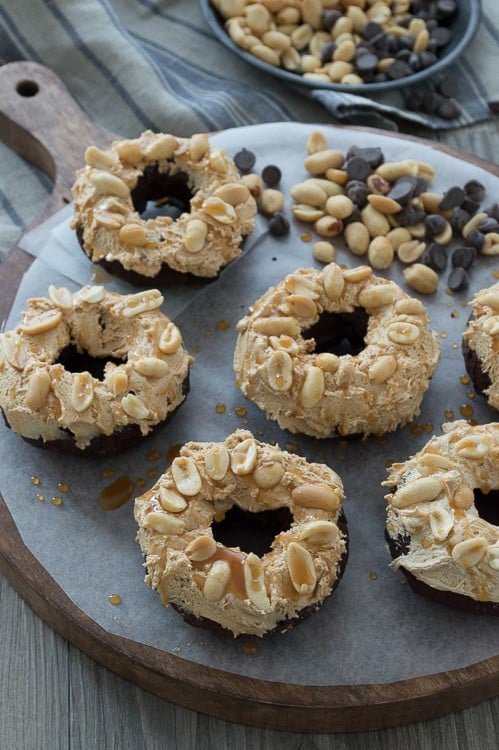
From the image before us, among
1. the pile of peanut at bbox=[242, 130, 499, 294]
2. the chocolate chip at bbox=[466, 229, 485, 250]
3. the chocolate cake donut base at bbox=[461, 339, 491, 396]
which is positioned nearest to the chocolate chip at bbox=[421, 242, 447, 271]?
the pile of peanut at bbox=[242, 130, 499, 294]

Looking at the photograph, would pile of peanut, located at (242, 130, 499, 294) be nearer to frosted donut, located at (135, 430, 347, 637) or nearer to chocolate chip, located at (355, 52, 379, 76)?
chocolate chip, located at (355, 52, 379, 76)

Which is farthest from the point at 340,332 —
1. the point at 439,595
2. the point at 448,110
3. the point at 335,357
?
the point at 448,110

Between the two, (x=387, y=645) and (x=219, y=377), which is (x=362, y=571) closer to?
(x=387, y=645)

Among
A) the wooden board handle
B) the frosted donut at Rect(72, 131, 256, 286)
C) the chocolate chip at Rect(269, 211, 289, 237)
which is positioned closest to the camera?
the frosted donut at Rect(72, 131, 256, 286)

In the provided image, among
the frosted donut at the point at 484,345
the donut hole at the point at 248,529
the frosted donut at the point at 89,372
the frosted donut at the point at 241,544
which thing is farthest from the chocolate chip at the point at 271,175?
the donut hole at the point at 248,529

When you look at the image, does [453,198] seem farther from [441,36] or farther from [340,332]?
[441,36]

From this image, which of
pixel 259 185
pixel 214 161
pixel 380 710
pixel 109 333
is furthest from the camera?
pixel 259 185

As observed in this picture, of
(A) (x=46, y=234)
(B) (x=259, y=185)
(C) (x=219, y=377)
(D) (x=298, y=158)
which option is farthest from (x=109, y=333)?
(D) (x=298, y=158)
